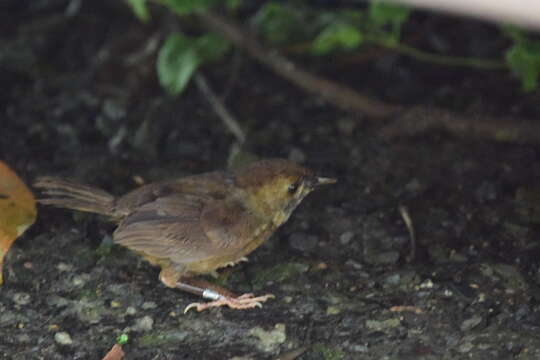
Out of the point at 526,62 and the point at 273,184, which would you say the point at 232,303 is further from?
the point at 526,62

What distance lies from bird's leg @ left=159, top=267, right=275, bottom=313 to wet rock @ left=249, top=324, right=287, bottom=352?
17 centimetres

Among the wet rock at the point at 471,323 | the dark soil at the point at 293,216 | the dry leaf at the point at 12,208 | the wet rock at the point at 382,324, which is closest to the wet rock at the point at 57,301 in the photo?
the dark soil at the point at 293,216

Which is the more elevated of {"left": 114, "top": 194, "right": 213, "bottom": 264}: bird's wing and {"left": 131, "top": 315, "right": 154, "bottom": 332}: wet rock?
{"left": 114, "top": 194, "right": 213, "bottom": 264}: bird's wing

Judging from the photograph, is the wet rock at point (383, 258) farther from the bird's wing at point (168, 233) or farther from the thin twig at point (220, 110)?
the thin twig at point (220, 110)

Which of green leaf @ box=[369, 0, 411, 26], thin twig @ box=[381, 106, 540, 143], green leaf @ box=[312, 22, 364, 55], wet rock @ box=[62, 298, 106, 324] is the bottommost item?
wet rock @ box=[62, 298, 106, 324]

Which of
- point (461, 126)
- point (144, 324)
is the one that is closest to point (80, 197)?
point (144, 324)

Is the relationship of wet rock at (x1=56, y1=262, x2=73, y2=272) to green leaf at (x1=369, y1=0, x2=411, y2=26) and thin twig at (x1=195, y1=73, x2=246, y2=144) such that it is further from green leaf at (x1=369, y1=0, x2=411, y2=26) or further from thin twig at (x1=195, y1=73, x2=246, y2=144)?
green leaf at (x1=369, y1=0, x2=411, y2=26)

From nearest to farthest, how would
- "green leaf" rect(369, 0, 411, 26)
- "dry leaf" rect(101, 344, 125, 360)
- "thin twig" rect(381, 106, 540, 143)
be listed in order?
1. "dry leaf" rect(101, 344, 125, 360)
2. "green leaf" rect(369, 0, 411, 26)
3. "thin twig" rect(381, 106, 540, 143)

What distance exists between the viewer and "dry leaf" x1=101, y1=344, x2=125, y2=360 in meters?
3.71

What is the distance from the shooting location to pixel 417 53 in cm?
550

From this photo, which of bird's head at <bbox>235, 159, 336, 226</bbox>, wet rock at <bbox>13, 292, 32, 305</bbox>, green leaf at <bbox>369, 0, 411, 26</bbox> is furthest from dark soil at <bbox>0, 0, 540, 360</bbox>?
green leaf at <bbox>369, 0, 411, 26</bbox>

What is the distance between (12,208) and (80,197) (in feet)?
1.18

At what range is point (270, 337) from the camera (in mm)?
3879

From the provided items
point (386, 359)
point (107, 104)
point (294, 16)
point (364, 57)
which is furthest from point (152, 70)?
point (386, 359)
